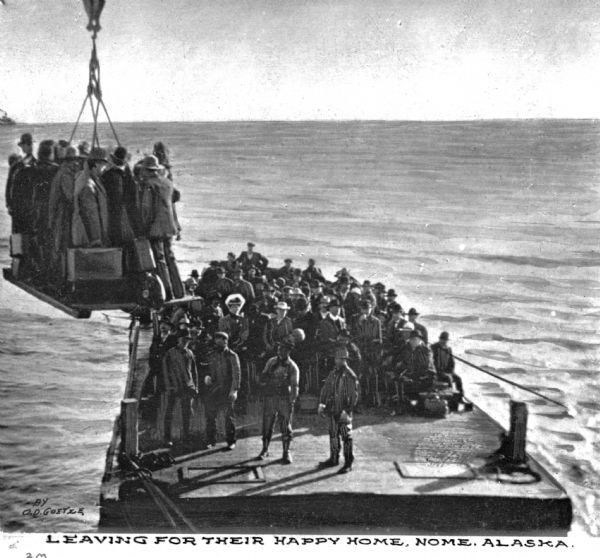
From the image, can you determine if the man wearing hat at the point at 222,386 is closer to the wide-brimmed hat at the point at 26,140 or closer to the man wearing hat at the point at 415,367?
the man wearing hat at the point at 415,367

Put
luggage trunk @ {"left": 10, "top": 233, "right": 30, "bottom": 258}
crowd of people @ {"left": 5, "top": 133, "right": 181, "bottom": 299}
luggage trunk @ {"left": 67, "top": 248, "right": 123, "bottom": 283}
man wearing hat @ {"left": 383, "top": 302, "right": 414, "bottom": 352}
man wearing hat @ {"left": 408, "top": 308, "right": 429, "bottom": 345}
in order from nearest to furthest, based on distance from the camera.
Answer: luggage trunk @ {"left": 67, "top": 248, "right": 123, "bottom": 283} → crowd of people @ {"left": 5, "top": 133, "right": 181, "bottom": 299} → luggage trunk @ {"left": 10, "top": 233, "right": 30, "bottom": 258} → man wearing hat @ {"left": 383, "top": 302, "right": 414, "bottom": 352} → man wearing hat @ {"left": 408, "top": 308, "right": 429, "bottom": 345}

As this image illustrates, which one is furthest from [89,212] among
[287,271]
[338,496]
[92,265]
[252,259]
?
[338,496]

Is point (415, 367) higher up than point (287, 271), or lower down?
lower down

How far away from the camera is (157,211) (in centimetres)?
592

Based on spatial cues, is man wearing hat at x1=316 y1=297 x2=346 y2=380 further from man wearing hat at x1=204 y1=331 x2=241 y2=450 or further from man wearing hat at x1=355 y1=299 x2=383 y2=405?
man wearing hat at x1=204 y1=331 x2=241 y2=450

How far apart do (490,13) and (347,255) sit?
7.91 ft

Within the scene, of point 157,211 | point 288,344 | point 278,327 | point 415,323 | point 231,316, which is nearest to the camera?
point 157,211

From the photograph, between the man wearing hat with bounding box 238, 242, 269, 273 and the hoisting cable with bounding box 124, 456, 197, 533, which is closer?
the hoisting cable with bounding box 124, 456, 197, 533

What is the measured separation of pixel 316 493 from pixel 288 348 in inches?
46.2

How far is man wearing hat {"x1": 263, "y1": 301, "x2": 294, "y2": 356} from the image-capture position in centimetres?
690

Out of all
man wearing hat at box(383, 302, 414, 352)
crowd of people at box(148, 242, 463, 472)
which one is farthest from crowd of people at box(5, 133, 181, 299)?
man wearing hat at box(383, 302, 414, 352)

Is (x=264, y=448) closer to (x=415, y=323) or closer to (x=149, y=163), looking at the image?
(x=415, y=323)

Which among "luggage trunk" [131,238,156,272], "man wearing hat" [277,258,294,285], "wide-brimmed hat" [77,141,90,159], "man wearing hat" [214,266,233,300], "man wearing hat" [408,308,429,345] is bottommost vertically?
"man wearing hat" [408,308,429,345]

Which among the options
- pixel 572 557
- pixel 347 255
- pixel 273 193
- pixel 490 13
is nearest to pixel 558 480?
pixel 572 557
